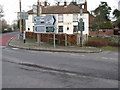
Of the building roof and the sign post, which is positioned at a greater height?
the building roof

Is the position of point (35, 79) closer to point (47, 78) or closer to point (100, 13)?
point (47, 78)

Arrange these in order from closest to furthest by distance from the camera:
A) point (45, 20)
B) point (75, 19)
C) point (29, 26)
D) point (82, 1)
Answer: point (82, 1) → point (45, 20) → point (75, 19) → point (29, 26)

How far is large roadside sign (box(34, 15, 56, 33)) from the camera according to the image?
21.4 metres

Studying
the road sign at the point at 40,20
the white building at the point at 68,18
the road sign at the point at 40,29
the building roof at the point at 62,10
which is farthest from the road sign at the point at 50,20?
the building roof at the point at 62,10

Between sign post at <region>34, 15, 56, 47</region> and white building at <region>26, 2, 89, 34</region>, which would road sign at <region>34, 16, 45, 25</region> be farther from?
white building at <region>26, 2, 89, 34</region>

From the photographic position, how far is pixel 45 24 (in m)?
22.1

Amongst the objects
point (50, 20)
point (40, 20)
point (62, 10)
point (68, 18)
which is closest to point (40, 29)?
point (40, 20)

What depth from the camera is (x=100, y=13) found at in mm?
70062

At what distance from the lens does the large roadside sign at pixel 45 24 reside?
70.2ft

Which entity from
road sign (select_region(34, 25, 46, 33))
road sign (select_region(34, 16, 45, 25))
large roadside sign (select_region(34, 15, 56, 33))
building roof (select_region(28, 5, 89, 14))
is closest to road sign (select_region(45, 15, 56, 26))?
large roadside sign (select_region(34, 15, 56, 33))

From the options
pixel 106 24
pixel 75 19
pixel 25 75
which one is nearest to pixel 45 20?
pixel 25 75

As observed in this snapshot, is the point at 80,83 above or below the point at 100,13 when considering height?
below

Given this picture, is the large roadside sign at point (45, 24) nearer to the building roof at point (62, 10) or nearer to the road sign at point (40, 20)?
the road sign at point (40, 20)

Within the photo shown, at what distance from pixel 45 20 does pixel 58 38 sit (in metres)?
2.72
